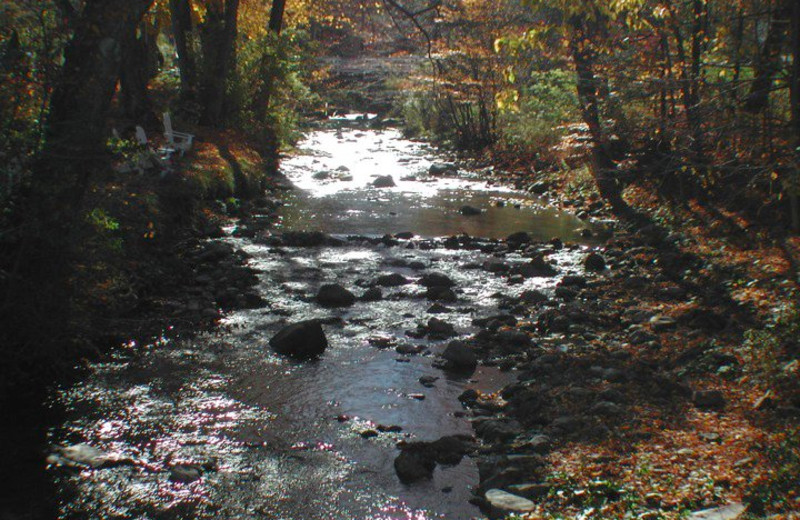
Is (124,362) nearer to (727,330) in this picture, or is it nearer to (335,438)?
(335,438)

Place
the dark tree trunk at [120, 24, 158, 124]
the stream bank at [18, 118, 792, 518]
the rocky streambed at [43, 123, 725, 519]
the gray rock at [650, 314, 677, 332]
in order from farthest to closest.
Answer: the dark tree trunk at [120, 24, 158, 124] → the gray rock at [650, 314, 677, 332] → the rocky streambed at [43, 123, 725, 519] → the stream bank at [18, 118, 792, 518]

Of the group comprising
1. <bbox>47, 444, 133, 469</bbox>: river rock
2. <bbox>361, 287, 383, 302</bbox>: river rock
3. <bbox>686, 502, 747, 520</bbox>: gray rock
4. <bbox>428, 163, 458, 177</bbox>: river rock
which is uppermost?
<bbox>686, 502, 747, 520</bbox>: gray rock

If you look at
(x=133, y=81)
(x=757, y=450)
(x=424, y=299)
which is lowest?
(x=424, y=299)

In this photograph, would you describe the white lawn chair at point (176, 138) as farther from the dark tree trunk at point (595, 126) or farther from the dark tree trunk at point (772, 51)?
the dark tree trunk at point (772, 51)

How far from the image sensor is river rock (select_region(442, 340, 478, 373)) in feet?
25.9

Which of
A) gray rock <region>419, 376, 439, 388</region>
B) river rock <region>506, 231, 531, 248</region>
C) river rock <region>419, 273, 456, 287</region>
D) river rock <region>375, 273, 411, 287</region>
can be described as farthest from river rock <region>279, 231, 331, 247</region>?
gray rock <region>419, 376, 439, 388</region>

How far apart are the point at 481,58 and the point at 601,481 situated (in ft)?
65.2

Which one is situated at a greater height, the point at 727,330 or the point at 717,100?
the point at 717,100

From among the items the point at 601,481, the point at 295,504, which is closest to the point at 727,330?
the point at 601,481

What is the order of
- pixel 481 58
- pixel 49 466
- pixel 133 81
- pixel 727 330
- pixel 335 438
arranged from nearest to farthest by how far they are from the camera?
pixel 49 466 → pixel 335 438 → pixel 727 330 → pixel 133 81 → pixel 481 58

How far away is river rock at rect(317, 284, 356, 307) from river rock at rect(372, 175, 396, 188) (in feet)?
34.0

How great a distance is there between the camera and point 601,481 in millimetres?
5172

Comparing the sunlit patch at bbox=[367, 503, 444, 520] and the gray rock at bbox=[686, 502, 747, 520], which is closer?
the gray rock at bbox=[686, 502, 747, 520]

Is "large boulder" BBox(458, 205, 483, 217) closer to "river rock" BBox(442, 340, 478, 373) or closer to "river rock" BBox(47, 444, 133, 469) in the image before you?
"river rock" BBox(442, 340, 478, 373)
